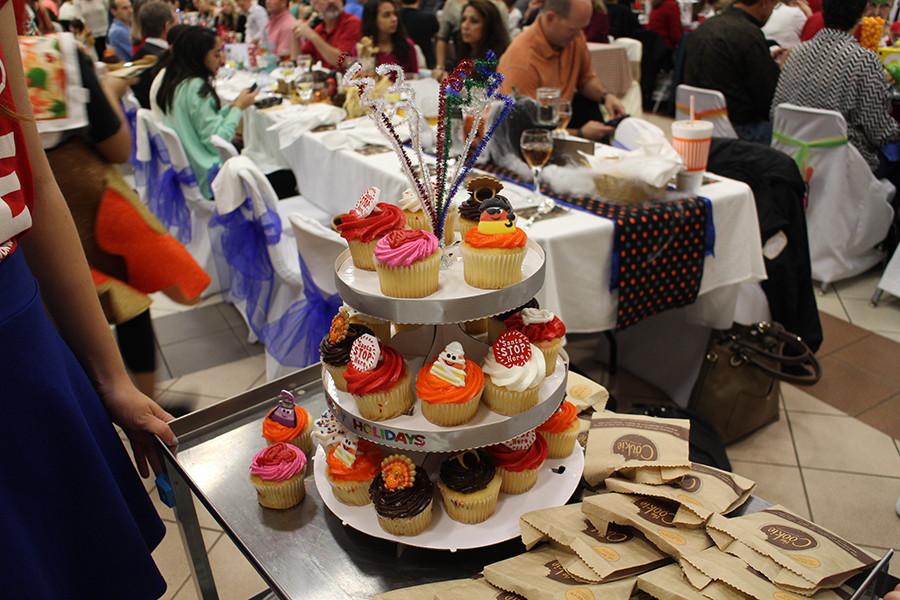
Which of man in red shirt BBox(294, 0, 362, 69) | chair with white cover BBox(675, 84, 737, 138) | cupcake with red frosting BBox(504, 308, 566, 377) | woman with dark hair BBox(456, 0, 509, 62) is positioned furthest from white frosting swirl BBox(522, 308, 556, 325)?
man in red shirt BBox(294, 0, 362, 69)

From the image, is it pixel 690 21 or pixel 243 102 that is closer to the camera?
pixel 243 102

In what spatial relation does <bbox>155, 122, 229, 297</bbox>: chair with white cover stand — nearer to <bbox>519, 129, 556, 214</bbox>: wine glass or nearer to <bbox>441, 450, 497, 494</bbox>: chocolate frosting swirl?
<bbox>519, 129, 556, 214</bbox>: wine glass

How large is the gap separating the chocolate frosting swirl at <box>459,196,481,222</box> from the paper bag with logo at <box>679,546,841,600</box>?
25.2 inches

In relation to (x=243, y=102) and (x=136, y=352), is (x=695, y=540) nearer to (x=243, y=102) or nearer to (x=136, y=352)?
(x=136, y=352)

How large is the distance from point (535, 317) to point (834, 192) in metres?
3.21

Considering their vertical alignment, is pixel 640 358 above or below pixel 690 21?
below

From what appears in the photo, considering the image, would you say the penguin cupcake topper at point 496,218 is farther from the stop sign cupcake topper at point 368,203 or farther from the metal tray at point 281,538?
the metal tray at point 281,538

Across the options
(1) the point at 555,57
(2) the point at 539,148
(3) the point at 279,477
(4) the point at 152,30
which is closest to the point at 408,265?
(3) the point at 279,477

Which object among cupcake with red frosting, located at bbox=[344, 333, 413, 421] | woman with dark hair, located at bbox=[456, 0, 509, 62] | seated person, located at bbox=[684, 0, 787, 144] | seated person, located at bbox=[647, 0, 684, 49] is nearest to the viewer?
cupcake with red frosting, located at bbox=[344, 333, 413, 421]

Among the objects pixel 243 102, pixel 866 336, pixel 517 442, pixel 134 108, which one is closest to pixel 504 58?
pixel 243 102

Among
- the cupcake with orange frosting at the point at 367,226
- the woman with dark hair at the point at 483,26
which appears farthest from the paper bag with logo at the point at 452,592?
the woman with dark hair at the point at 483,26

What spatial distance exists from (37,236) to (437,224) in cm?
59

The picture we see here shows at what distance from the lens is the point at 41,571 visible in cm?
86

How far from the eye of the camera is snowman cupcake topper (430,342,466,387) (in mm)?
1016
